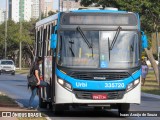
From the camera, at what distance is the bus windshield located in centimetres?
1748

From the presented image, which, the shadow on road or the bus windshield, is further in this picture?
the shadow on road

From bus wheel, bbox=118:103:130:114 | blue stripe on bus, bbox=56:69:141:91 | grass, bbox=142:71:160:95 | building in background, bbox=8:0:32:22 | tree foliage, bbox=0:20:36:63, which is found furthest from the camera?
building in background, bbox=8:0:32:22

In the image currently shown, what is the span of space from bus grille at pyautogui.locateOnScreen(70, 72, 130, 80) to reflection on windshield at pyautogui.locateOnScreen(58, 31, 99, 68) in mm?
267

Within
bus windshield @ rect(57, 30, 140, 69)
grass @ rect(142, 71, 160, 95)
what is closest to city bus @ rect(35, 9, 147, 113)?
bus windshield @ rect(57, 30, 140, 69)

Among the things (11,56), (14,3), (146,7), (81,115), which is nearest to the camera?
(81,115)

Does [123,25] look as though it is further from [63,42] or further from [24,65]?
[24,65]

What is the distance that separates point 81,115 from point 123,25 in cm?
313

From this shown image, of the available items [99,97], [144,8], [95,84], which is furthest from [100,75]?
[144,8]

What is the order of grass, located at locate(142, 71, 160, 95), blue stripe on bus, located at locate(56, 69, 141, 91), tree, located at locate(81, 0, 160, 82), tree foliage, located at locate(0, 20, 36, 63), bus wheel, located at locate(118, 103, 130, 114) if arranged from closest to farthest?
1. blue stripe on bus, located at locate(56, 69, 141, 91)
2. bus wheel, located at locate(118, 103, 130, 114)
3. grass, located at locate(142, 71, 160, 95)
4. tree, located at locate(81, 0, 160, 82)
5. tree foliage, located at locate(0, 20, 36, 63)

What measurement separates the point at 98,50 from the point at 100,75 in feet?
2.54

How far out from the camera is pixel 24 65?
10919 centimetres

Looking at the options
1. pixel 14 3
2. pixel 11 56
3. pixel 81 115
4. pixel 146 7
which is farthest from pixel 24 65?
pixel 81 115

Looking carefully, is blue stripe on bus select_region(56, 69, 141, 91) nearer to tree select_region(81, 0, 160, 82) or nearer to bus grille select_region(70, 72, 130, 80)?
bus grille select_region(70, 72, 130, 80)

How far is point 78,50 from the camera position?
57.6 ft
